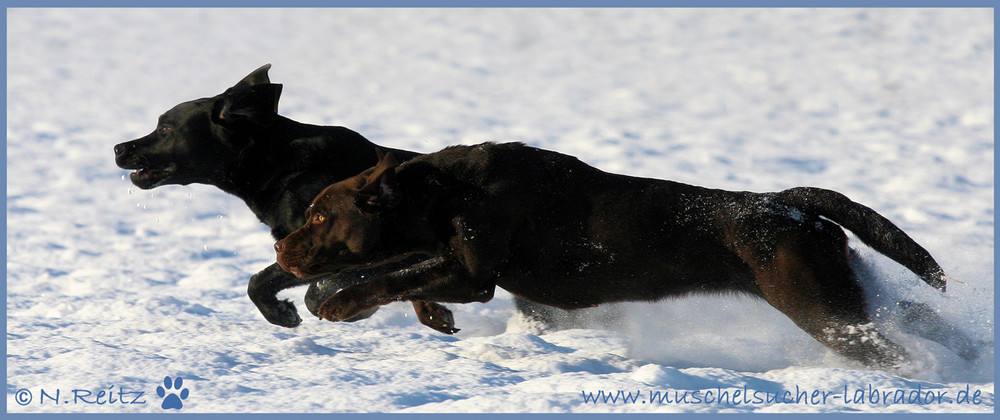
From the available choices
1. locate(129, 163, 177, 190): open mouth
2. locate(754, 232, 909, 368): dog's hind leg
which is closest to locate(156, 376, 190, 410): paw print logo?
locate(129, 163, 177, 190): open mouth

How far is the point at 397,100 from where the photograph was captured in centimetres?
1193

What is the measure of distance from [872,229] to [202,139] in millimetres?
3435

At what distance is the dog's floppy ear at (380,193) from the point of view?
4727mm

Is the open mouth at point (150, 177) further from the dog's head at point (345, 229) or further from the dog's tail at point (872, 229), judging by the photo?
the dog's tail at point (872, 229)

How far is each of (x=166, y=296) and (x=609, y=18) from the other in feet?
34.0

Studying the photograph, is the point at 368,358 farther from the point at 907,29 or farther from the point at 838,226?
the point at 907,29

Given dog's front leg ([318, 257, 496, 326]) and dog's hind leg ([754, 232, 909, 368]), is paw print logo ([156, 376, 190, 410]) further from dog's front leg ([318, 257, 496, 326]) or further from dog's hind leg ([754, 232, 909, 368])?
dog's hind leg ([754, 232, 909, 368])

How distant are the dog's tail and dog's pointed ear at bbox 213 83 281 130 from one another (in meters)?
2.68

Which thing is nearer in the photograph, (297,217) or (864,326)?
(864,326)

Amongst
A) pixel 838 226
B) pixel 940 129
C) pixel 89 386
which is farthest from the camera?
pixel 940 129

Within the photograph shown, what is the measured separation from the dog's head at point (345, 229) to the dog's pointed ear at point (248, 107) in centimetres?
81

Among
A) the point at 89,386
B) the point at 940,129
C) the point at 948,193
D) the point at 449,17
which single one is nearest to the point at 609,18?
the point at 449,17

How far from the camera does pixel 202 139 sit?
18.3ft

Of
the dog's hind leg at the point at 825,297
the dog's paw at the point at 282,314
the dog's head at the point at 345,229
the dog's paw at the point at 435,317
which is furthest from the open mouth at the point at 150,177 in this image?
the dog's hind leg at the point at 825,297
